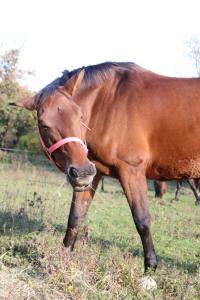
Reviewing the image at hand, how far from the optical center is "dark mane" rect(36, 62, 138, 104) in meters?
4.16

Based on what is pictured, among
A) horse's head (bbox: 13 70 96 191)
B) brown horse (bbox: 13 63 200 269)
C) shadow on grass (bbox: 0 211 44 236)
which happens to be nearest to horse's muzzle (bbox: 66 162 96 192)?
horse's head (bbox: 13 70 96 191)

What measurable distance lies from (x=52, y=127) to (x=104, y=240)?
2.92 meters

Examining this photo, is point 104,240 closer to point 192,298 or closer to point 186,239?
point 186,239

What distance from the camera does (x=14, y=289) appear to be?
134 inches

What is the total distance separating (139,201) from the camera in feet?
14.7

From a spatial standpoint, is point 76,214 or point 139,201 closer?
point 139,201

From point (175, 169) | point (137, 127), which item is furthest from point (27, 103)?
point (175, 169)

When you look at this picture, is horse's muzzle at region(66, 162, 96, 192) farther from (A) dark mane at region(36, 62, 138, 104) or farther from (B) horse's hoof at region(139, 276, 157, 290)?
(B) horse's hoof at region(139, 276, 157, 290)

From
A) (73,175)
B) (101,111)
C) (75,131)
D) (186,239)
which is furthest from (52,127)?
(186,239)

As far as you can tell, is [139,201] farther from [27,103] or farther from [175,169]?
[27,103]

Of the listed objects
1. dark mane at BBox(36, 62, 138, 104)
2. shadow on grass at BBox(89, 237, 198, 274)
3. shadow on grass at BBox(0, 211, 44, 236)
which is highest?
dark mane at BBox(36, 62, 138, 104)

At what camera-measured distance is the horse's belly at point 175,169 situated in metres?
4.80

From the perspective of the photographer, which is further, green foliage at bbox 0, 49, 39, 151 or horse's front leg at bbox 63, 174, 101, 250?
green foliage at bbox 0, 49, 39, 151

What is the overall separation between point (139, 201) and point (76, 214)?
0.92 m
